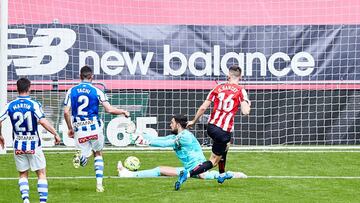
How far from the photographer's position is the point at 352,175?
16922 mm

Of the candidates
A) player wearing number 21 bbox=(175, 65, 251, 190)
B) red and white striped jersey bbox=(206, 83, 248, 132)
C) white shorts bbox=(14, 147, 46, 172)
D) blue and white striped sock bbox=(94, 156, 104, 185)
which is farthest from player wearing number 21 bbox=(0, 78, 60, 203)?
red and white striped jersey bbox=(206, 83, 248, 132)

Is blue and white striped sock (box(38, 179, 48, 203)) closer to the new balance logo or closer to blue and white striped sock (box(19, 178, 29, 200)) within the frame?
blue and white striped sock (box(19, 178, 29, 200))

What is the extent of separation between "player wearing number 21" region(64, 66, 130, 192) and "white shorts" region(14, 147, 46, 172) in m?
1.64

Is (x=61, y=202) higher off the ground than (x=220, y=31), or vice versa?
→ (x=220, y=31)

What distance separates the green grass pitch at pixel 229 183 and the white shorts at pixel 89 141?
643mm

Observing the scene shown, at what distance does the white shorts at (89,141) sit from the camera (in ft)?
48.1

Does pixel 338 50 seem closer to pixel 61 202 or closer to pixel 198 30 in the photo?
pixel 198 30

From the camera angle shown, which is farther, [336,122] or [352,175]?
[336,122]

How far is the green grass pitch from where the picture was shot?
14.0 m

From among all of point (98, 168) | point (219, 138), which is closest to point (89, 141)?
point (98, 168)

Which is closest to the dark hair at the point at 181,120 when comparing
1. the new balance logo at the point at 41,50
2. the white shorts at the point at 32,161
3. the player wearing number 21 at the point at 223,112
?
the player wearing number 21 at the point at 223,112

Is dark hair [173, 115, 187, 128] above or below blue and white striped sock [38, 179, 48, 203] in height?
above

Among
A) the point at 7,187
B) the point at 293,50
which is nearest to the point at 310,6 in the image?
the point at 293,50

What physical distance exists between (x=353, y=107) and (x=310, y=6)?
13.0 ft
